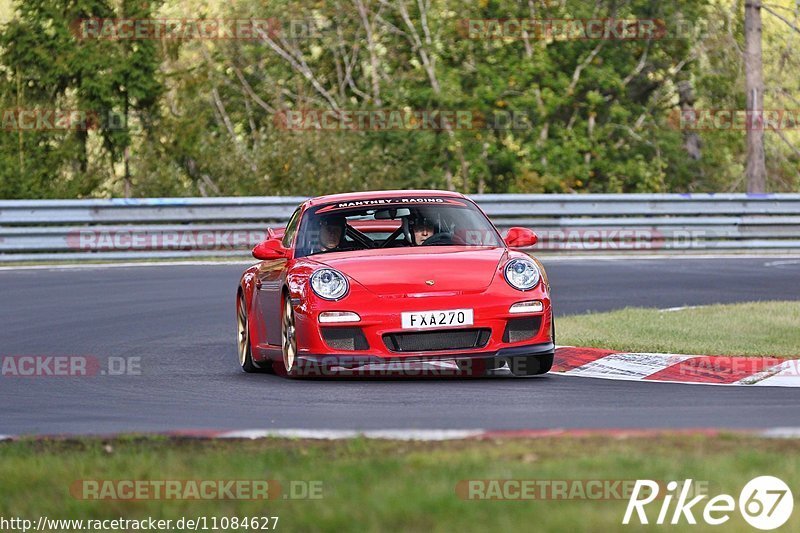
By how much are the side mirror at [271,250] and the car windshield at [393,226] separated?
0.33 feet

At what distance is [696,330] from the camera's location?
13.0 meters

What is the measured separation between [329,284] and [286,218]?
13771mm

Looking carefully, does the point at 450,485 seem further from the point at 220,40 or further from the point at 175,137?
the point at 220,40

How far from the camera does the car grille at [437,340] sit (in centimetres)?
1006

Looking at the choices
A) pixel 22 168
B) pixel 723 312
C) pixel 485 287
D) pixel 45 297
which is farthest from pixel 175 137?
pixel 485 287

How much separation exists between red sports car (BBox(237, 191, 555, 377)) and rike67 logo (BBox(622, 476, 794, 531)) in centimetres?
442

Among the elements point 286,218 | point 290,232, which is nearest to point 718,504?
point 290,232

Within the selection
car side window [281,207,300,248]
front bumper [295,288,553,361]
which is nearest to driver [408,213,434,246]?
car side window [281,207,300,248]

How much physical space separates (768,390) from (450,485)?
4.45 m

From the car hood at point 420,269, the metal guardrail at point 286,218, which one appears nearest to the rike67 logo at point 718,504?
the car hood at point 420,269

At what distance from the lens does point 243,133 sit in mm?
38656

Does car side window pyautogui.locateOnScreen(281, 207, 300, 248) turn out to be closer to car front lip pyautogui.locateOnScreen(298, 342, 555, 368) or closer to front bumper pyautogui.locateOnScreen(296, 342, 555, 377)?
front bumper pyautogui.locateOnScreen(296, 342, 555, 377)

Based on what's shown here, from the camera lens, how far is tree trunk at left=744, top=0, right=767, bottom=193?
1212 inches

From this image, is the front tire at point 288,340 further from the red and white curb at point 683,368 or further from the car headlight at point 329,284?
the red and white curb at point 683,368
